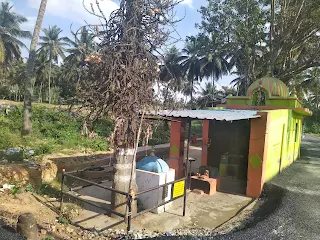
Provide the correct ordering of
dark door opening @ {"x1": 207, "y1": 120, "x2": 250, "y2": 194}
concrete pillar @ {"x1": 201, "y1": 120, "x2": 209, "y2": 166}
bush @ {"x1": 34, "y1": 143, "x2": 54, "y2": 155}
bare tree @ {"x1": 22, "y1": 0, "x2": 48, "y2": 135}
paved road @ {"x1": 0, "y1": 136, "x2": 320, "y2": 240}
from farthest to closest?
bare tree @ {"x1": 22, "y1": 0, "x2": 48, "y2": 135} → concrete pillar @ {"x1": 201, "y1": 120, "x2": 209, "y2": 166} → dark door opening @ {"x1": 207, "y1": 120, "x2": 250, "y2": 194} → bush @ {"x1": 34, "y1": 143, "x2": 54, "y2": 155} → paved road @ {"x1": 0, "y1": 136, "x2": 320, "y2": 240}

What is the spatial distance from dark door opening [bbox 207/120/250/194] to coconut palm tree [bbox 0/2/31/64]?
27.7 meters

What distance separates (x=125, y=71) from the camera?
257 inches

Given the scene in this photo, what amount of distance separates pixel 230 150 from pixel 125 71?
826 centimetres

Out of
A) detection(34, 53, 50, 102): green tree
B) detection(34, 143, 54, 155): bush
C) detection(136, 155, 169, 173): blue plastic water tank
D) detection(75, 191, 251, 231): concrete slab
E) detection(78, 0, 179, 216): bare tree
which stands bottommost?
detection(75, 191, 251, 231): concrete slab

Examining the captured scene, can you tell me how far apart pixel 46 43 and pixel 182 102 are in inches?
1528

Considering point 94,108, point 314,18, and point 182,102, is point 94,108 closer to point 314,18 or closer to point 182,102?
point 182,102

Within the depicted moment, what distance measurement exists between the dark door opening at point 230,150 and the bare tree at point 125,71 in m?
6.07

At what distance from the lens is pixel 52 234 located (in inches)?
232

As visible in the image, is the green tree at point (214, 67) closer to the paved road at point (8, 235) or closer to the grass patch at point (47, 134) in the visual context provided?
the grass patch at point (47, 134)

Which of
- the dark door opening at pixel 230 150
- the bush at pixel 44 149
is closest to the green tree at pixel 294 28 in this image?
the dark door opening at pixel 230 150

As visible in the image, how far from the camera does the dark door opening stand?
40.6 feet

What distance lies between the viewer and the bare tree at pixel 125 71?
6.45m

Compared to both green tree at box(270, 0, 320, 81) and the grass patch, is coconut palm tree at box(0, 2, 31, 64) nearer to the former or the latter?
the grass patch

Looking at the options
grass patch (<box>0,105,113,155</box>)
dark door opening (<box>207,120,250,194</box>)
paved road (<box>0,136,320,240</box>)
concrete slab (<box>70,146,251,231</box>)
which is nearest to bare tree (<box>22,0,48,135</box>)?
grass patch (<box>0,105,113,155</box>)
